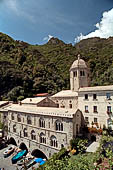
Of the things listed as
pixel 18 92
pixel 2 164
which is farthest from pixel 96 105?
pixel 18 92

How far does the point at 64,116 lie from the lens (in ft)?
78.1

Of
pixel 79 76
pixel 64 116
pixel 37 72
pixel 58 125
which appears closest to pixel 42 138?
pixel 58 125

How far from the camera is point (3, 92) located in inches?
2562

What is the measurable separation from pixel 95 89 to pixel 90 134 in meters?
10.2

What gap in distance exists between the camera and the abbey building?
24.6 m

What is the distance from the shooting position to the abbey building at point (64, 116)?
24.6 m

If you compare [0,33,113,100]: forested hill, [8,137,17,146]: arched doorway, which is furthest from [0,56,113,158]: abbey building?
[0,33,113,100]: forested hill

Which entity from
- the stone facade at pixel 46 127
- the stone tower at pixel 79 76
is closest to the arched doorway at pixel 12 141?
the stone facade at pixel 46 127

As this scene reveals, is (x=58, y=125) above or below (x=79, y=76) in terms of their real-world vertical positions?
below

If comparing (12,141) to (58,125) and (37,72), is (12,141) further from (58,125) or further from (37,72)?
(37,72)

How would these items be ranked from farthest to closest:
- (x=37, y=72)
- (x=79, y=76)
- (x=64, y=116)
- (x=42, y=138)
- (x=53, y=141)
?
(x=37, y=72) < (x=79, y=76) < (x=42, y=138) < (x=53, y=141) < (x=64, y=116)

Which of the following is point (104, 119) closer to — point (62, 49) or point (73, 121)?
point (73, 121)

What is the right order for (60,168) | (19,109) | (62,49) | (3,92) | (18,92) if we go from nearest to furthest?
(60,168) → (19,109) → (18,92) → (3,92) → (62,49)

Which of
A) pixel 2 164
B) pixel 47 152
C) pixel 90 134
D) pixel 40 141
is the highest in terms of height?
pixel 90 134
